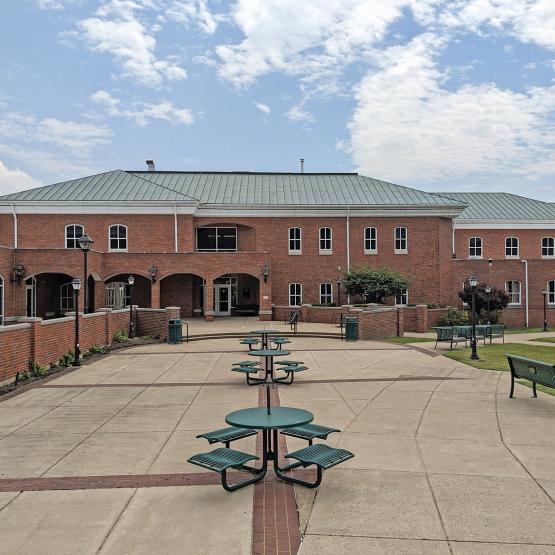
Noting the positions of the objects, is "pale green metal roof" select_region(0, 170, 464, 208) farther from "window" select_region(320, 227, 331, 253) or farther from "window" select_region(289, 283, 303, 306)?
"window" select_region(289, 283, 303, 306)

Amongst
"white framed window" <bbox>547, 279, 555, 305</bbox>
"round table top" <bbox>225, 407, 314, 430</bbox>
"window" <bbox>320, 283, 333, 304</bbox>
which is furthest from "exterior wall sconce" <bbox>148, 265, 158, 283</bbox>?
"white framed window" <bbox>547, 279, 555, 305</bbox>

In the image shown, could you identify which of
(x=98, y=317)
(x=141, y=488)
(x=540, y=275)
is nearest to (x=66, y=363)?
(x=98, y=317)

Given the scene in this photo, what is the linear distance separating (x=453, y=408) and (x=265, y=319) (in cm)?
2327

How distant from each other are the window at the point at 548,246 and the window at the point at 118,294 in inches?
1289

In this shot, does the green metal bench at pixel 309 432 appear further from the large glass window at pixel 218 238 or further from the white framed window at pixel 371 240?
the white framed window at pixel 371 240

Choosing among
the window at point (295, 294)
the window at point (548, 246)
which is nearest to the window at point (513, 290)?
the window at point (548, 246)

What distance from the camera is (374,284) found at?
31.5 meters

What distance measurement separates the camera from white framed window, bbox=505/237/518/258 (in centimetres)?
4406

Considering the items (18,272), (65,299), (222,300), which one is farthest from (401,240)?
(18,272)

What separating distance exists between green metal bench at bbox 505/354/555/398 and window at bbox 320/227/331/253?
26239mm

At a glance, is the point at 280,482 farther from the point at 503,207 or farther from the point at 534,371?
the point at 503,207

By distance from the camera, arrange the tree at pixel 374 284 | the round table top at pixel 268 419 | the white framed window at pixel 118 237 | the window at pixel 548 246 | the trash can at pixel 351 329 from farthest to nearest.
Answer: the window at pixel 548 246
the white framed window at pixel 118 237
the tree at pixel 374 284
the trash can at pixel 351 329
the round table top at pixel 268 419

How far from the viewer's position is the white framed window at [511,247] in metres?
44.1

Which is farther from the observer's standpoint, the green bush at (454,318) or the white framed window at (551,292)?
the white framed window at (551,292)
